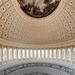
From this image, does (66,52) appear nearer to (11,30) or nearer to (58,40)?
(58,40)

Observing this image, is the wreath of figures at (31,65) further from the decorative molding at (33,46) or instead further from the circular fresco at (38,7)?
the circular fresco at (38,7)

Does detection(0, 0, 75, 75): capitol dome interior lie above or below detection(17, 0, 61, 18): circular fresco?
below

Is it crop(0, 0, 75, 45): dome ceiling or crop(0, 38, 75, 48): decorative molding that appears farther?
Answer: crop(0, 38, 75, 48): decorative molding

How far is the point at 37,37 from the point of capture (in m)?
29.7

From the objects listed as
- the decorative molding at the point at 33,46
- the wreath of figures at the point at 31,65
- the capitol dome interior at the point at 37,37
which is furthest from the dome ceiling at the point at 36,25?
the wreath of figures at the point at 31,65

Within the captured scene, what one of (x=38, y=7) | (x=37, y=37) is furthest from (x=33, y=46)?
(x=38, y=7)

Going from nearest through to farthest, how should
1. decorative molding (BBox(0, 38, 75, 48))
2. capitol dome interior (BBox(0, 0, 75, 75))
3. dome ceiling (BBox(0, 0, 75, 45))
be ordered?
dome ceiling (BBox(0, 0, 75, 45)), capitol dome interior (BBox(0, 0, 75, 75)), decorative molding (BBox(0, 38, 75, 48))

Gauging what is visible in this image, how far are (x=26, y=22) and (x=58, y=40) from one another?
794 centimetres

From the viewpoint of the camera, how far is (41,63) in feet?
93.3

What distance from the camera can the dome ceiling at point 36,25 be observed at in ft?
67.8

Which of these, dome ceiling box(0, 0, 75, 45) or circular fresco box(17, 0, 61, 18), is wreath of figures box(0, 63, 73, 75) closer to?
dome ceiling box(0, 0, 75, 45)

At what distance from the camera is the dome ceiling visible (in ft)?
67.8

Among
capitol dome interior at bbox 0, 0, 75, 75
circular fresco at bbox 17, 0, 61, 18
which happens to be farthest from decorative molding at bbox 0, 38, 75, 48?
circular fresco at bbox 17, 0, 61, 18

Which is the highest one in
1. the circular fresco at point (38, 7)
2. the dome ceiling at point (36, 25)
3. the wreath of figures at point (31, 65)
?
the circular fresco at point (38, 7)
